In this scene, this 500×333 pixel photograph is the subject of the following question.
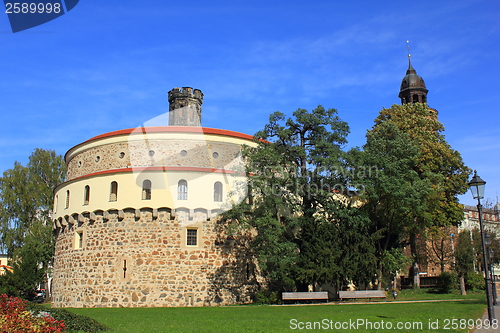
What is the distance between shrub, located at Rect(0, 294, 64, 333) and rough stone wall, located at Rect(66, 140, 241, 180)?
58.4ft

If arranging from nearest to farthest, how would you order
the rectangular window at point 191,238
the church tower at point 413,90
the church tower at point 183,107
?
the rectangular window at point 191,238 < the church tower at point 183,107 < the church tower at point 413,90

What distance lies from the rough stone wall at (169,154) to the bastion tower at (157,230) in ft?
0.22

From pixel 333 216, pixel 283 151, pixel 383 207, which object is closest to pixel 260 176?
pixel 283 151

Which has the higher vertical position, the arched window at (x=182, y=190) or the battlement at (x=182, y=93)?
the battlement at (x=182, y=93)

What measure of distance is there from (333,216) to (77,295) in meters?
16.4

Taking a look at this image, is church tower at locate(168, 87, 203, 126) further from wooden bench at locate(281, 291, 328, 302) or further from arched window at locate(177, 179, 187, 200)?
wooden bench at locate(281, 291, 328, 302)

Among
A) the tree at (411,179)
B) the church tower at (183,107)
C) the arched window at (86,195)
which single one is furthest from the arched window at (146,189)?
the tree at (411,179)

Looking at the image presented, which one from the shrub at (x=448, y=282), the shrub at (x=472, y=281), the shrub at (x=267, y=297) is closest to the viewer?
the shrub at (x=267, y=297)

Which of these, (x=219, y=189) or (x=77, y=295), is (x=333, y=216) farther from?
(x=77, y=295)

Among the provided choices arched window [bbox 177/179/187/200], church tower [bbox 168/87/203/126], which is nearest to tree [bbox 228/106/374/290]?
arched window [bbox 177/179/187/200]

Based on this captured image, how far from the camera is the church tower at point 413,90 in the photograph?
55.7m

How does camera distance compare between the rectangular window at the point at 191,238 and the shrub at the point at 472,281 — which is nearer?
the rectangular window at the point at 191,238

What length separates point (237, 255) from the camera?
27812mm

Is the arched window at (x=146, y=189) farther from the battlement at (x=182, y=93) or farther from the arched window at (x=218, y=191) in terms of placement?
the battlement at (x=182, y=93)
